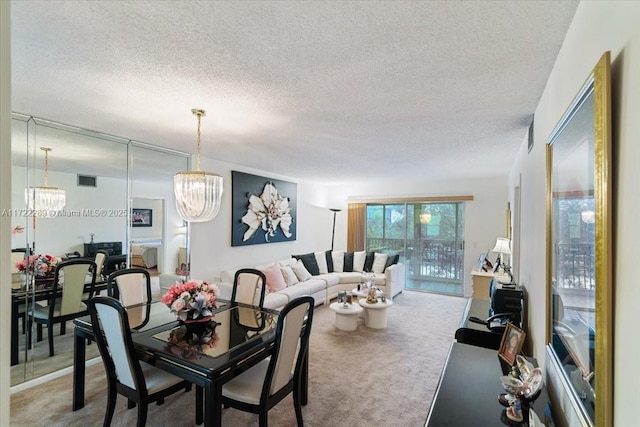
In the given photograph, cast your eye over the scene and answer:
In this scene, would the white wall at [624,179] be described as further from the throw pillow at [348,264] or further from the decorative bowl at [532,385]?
the throw pillow at [348,264]

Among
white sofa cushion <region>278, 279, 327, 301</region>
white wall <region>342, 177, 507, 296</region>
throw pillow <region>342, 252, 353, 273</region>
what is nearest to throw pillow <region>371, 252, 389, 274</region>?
throw pillow <region>342, 252, 353, 273</region>

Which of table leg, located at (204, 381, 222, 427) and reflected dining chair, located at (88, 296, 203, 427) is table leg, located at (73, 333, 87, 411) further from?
table leg, located at (204, 381, 222, 427)

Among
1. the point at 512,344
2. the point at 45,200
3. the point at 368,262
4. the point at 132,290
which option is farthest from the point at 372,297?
the point at 45,200

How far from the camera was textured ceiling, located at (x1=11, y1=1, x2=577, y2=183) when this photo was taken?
1349 mm

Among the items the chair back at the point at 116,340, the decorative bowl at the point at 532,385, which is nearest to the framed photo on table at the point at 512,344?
the decorative bowl at the point at 532,385

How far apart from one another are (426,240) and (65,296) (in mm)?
6174

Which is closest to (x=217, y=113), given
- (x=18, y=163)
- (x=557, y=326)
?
(x=18, y=163)

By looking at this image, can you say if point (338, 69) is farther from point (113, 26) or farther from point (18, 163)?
point (18, 163)

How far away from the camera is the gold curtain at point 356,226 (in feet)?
24.3

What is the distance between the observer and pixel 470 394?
151cm

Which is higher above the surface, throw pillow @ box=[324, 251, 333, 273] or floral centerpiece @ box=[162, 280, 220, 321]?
floral centerpiece @ box=[162, 280, 220, 321]

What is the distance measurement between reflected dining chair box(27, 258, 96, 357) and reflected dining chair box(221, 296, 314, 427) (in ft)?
7.42

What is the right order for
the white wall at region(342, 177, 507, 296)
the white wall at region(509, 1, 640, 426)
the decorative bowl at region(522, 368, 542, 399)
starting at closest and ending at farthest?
the white wall at region(509, 1, 640, 426) < the decorative bowl at region(522, 368, 542, 399) < the white wall at region(342, 177, 507, 296)

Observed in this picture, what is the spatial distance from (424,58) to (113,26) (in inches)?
61.9
